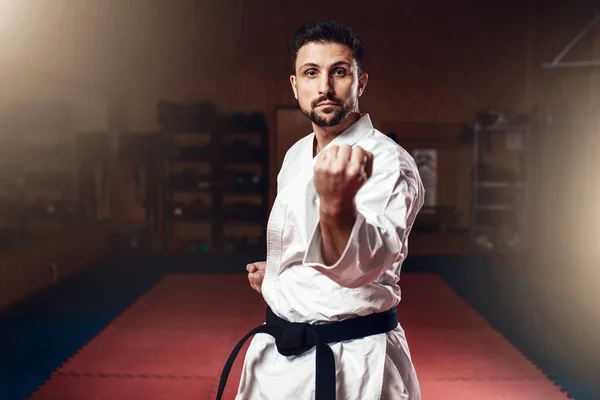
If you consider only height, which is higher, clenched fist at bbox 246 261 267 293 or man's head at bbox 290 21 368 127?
man's head at bbox 290 21 368 127

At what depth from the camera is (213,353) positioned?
346 centimetres

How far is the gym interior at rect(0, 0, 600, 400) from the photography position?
373 cm

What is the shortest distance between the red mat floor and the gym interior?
2 centimetres

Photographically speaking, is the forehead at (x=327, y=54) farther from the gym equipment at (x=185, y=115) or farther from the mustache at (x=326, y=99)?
the gym equipment at (x=185, y=115)

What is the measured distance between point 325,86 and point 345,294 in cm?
45

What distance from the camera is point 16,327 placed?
415cm

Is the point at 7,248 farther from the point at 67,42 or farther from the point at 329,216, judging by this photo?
the point at 329,216

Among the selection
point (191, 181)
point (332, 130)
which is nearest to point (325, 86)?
point (332, 130)

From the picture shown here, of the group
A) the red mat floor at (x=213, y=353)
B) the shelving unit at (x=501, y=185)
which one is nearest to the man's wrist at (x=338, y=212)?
the red mat floor at (x=213, y=353)

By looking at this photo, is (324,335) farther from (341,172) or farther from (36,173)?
(36,173)

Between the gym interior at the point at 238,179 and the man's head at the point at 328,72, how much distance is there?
7.25ft

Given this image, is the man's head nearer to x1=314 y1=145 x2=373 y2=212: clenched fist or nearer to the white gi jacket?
the white gi jacket

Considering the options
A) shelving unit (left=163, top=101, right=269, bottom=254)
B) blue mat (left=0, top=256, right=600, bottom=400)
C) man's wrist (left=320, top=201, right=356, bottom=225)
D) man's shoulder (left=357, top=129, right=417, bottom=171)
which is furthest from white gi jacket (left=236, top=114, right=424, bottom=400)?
shelving unit (left=163, top=101, right=269, bottom=254)

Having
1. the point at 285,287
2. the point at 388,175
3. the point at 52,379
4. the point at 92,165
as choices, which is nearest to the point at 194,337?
the point at 52,379
